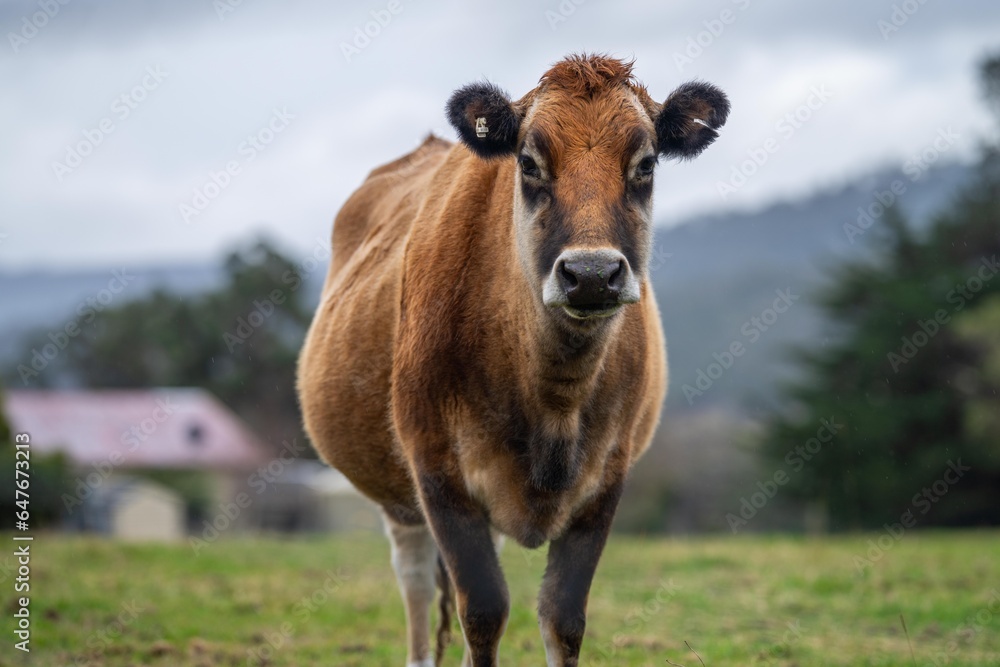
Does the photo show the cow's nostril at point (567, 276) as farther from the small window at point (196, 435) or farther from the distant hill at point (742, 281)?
the small window at point (196, 435)

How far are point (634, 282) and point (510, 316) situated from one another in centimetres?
92

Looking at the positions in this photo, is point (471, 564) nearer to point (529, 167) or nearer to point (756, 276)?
point (529, 167)

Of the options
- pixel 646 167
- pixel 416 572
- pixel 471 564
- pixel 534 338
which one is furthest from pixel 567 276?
pixel 416 572

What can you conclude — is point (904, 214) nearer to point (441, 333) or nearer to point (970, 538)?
point (970, 538)

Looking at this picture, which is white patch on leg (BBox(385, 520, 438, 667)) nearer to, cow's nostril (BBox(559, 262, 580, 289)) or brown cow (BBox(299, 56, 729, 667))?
brown cow (BBox(299, 56, 729, 667))

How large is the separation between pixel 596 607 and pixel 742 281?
4641 inches

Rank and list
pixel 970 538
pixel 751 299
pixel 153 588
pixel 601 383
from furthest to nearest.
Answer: pixel 751 299 < pixel 970 538 < pixel 153 588 < pixel 601 383

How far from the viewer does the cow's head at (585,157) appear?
15.9ft

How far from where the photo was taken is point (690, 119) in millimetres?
5828

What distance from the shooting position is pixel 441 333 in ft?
18.6

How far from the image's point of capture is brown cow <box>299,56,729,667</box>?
17.4 ft

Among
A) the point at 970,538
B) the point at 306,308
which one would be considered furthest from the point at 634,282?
the point at 306,308

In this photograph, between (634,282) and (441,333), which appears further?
(441,333)

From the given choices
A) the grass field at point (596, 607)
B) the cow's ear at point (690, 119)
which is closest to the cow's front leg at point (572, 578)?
the cow's ear at point (690, 119)
